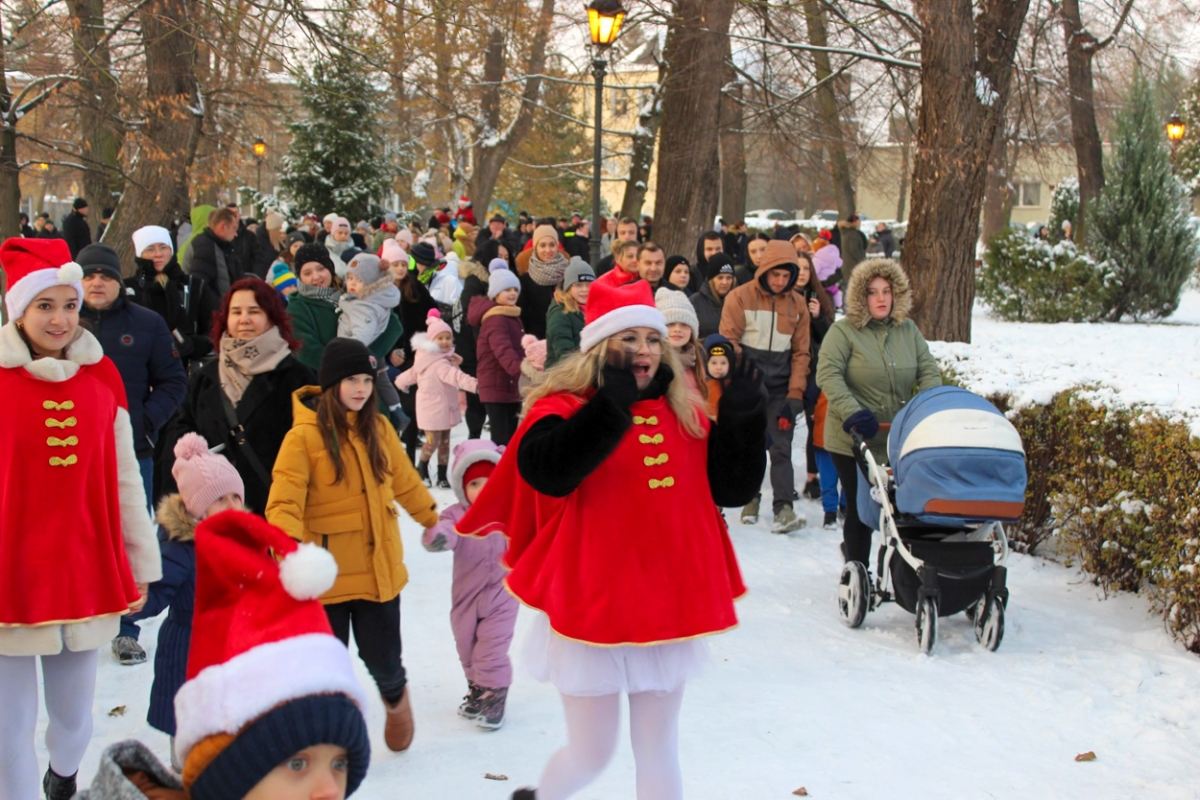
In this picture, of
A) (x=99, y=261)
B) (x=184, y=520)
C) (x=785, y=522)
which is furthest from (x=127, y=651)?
(x=785, y=522)

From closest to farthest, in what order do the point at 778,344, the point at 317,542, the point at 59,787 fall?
the point at 59,787
the point at 317,542
the point at 778,344

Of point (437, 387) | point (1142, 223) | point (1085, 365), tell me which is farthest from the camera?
point (1142, 223)

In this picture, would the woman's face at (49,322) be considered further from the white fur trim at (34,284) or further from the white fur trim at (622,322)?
the white fur trim at (622,322)

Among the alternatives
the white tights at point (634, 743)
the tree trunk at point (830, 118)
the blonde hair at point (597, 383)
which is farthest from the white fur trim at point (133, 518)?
the tree trunk at point (830, 118)

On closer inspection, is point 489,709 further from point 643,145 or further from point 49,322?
point 643,145

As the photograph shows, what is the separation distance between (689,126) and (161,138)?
6579 mm

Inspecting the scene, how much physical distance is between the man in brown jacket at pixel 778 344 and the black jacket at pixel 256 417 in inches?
173

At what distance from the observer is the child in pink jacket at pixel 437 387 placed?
384 inches

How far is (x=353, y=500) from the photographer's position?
444cm

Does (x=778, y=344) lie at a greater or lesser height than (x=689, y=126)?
lesser

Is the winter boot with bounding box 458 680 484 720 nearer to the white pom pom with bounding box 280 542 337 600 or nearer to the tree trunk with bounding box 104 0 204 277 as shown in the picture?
the white pom pom with bounding box 280 542 337 600

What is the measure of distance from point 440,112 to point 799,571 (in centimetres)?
2442

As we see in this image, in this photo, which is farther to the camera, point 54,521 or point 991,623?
point 991,623

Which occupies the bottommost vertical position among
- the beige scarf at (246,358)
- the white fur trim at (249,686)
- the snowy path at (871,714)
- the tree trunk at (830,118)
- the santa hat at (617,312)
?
the snowy path at (871,714)
